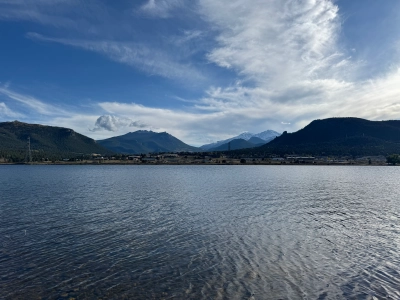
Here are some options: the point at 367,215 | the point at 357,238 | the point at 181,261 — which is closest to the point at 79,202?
the point at 181,261

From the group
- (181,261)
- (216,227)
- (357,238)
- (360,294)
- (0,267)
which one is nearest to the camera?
(360,294)

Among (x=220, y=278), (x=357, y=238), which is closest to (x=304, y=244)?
(x=357, y=238)

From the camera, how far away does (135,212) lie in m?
44.3

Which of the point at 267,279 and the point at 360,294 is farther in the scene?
the point at 267,279

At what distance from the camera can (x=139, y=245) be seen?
27906 mm

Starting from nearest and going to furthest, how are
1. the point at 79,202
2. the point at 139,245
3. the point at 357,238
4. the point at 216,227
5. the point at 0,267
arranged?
the point at 0,267 → the point at 139,245 → the point at 357,238 → the point at 216,227 → the point at 79,202

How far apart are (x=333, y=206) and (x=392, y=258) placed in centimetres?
3008

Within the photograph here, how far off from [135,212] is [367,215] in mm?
36980

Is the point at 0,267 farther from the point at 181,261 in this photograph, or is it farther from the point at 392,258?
the point at 392,258

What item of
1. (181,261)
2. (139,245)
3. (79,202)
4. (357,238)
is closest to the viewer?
(181,261)

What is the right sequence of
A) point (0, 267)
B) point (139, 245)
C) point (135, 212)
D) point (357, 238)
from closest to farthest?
point (0, 267) → point (139, 245) → point (357, 238) → point (135, 212)

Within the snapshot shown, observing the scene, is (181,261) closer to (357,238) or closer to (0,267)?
(0,267)

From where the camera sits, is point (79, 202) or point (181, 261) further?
point (79, 202)

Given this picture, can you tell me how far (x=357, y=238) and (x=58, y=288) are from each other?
30.0 meters
